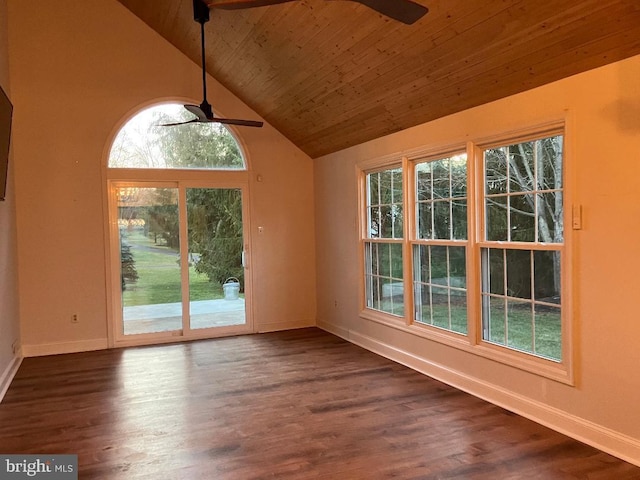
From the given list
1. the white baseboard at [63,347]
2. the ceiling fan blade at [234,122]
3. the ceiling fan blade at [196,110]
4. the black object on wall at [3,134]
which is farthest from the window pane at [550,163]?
the white baseboard at [63,347]

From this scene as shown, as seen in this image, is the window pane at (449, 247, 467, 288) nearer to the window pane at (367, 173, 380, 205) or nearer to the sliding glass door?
the window pane at (367, 173, 380, 205)

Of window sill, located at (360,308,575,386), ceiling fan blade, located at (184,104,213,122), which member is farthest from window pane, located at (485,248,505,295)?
ceiling fan blade, located at (184,104,213,122)

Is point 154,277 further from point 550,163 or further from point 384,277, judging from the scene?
point 550,163

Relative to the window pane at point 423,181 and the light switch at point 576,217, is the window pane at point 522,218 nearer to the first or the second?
the light switch at point 576,217

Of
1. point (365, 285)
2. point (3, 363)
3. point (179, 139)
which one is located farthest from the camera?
point (179, 139)

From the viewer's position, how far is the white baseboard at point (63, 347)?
5438mm

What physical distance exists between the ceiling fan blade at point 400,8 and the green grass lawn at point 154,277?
15.1 feet

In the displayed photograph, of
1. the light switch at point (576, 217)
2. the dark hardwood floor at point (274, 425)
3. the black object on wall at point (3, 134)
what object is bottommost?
the dark hardwood floor at point (274, 425)

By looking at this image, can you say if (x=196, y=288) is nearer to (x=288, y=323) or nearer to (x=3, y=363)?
(x=288, y=323)

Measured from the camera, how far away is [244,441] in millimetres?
3113

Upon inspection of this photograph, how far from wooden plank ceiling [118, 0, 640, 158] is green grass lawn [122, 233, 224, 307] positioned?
2.08 metres

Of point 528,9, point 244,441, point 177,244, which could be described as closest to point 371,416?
point 244,441

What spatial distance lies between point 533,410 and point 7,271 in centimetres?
495

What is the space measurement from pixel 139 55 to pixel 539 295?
17.3 feet
